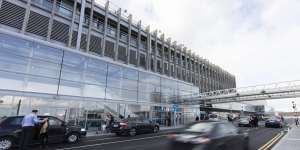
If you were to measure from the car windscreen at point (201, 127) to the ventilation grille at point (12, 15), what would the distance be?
22386mm

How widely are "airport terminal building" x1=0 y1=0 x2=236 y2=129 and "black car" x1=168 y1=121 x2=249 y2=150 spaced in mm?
15822

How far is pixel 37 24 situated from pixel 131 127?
16.4m

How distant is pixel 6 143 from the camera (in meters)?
10.3

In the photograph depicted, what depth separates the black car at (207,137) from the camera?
6.20 metres

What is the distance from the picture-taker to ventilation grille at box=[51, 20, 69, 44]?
24.9 metres

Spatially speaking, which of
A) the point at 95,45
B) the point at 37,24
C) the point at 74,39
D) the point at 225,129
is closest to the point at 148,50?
the point at 95,45

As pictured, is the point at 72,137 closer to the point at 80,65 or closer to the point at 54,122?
the point at 54,122

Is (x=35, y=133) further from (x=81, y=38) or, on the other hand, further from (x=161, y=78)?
(x=161, y=78)

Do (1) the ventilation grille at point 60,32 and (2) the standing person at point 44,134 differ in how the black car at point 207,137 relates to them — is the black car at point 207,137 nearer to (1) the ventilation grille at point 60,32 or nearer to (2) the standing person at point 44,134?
(2) the standing person at point 44,134

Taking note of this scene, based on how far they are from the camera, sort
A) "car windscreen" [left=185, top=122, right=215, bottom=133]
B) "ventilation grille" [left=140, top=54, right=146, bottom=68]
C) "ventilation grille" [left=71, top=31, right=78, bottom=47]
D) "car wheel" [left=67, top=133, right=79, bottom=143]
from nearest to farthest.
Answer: "car windscreen" [left=185, top=122, right=215, bottom=133] < "car wheel" [left=67, top=133, right=79, bottom=143] < "ventilation grille" [left=71, top=31, right=78, bottom=47] < "ventilation grille" [left=140, top=54, right=146, bottom=68]

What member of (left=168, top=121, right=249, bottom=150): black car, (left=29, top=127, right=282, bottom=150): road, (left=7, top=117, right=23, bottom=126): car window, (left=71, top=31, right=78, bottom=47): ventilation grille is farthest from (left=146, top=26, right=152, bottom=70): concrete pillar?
(left=168, top=121, right=249, bottom=150): black car

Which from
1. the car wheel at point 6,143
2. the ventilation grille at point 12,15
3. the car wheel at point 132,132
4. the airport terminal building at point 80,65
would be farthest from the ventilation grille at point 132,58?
the car wheel at point 6,143

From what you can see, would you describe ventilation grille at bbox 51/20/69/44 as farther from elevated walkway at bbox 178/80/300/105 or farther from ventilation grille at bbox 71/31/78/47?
elevated walkway at bbox 178/80/300/105

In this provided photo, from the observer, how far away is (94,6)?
30.4 metres
